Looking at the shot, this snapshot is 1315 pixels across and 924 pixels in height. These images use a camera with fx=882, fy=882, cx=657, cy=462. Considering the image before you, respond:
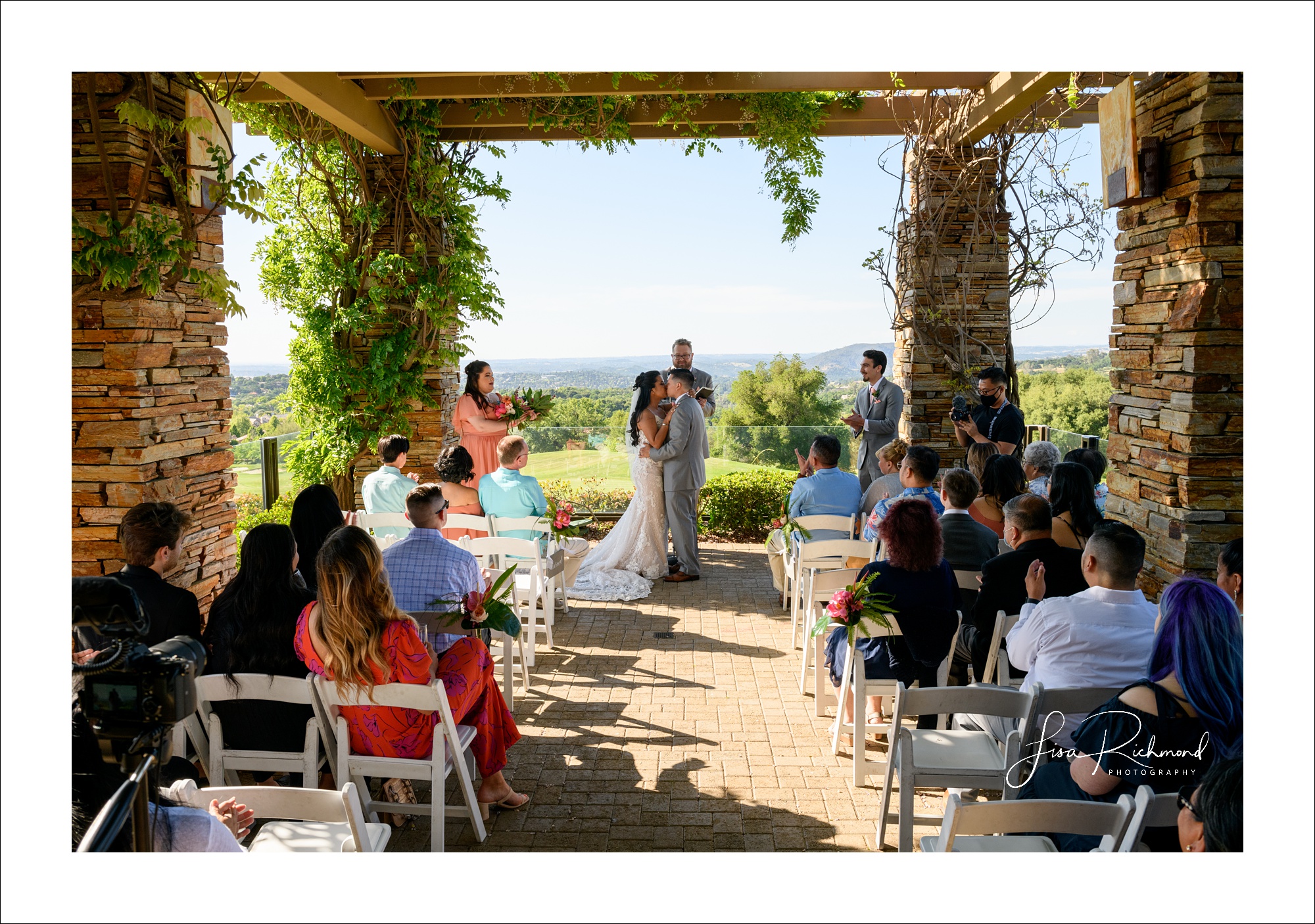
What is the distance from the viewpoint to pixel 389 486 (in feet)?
20.5

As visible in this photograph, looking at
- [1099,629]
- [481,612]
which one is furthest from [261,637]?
[1099,629]

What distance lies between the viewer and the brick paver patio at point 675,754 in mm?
3584

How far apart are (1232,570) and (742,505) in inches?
289

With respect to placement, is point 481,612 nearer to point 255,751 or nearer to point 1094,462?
point 255,751

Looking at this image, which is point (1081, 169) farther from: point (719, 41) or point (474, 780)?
point (474, 780)

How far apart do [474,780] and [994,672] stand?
2456 millimetres

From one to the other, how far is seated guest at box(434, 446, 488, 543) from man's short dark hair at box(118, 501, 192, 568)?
2.49 metres

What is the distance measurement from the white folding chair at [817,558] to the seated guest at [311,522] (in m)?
2.65

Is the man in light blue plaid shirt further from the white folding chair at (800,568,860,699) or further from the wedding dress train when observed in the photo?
the wedding dress train

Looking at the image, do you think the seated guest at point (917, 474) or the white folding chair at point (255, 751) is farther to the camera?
the seated guest at point (917, 474)

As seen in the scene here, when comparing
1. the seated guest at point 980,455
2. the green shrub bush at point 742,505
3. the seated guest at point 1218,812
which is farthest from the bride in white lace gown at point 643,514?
the seated guest at point 1218,812

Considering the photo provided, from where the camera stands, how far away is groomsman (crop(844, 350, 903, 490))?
8102 millimetres

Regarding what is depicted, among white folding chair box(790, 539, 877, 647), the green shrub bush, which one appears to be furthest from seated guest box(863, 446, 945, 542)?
the green shrub bush

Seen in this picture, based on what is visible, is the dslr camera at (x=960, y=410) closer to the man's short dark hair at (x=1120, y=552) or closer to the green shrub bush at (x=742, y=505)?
the green shrub bush at (x=742, y=505)
